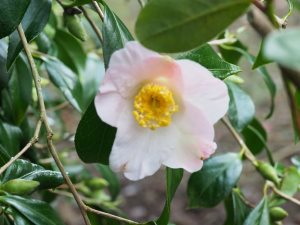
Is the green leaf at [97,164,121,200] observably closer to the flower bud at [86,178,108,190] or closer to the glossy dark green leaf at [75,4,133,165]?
the flower bud at [86,178,108,190]

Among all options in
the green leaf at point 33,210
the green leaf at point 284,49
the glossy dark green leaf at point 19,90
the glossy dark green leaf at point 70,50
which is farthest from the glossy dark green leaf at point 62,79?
the green leaf at point 284,49

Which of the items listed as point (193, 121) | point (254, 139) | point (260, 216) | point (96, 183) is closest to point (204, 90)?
point (193, 121)

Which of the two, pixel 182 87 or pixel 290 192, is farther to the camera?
pixel 290 192

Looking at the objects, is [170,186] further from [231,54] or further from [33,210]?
[231,54]

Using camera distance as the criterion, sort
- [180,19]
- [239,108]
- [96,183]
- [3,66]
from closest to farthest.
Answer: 1. [180,19]
2. [3,66]
3. [239,108]
4. [96,183]

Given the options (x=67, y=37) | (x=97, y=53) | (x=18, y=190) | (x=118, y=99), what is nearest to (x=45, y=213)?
(x=18, y=190)

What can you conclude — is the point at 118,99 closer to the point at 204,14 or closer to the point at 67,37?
the point at 204,14

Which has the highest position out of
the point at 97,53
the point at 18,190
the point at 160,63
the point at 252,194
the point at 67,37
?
the point at 160,63
